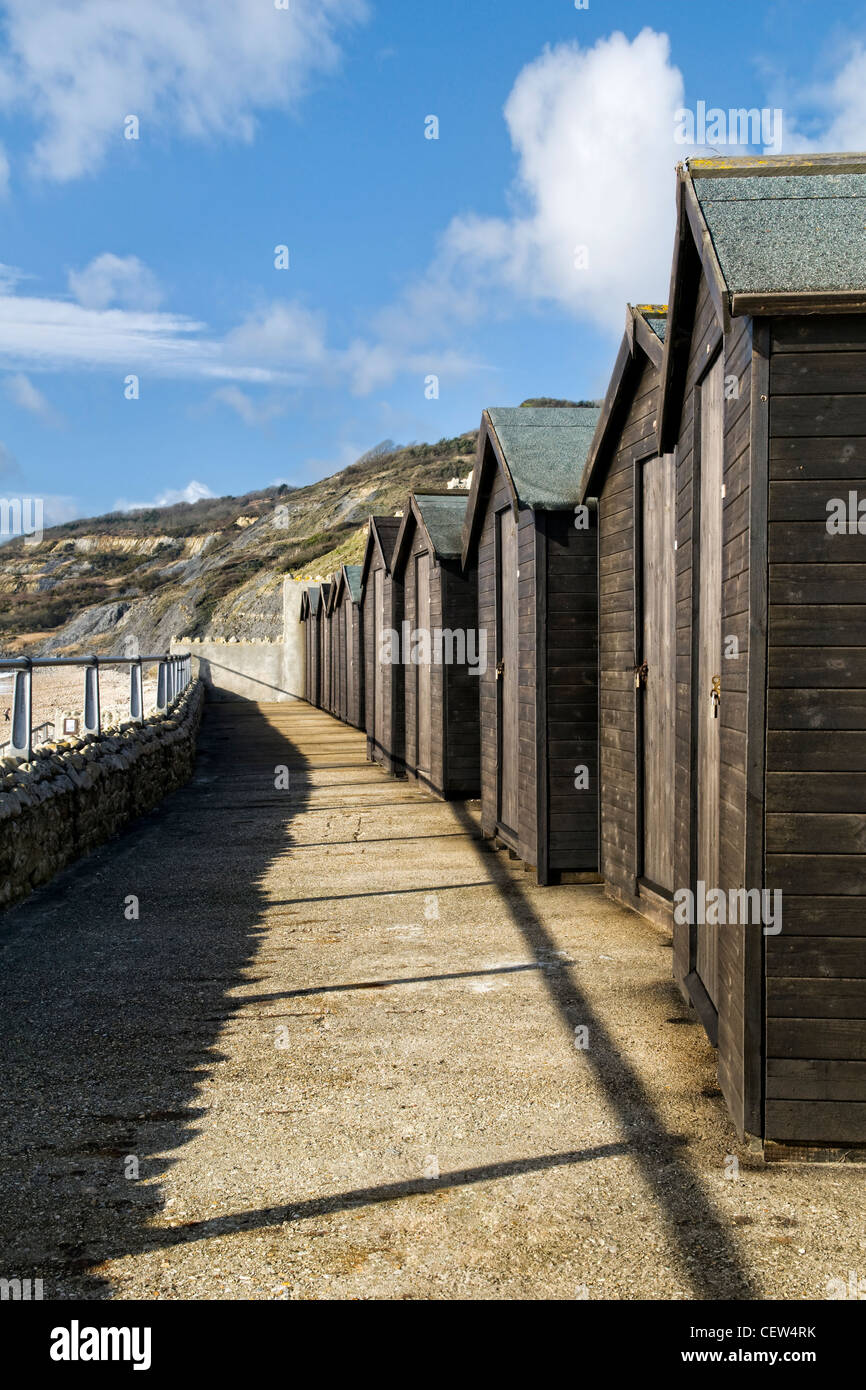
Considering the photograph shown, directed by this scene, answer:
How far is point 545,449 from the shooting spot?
10.1m

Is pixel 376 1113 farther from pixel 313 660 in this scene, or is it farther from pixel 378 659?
pixel 313 660

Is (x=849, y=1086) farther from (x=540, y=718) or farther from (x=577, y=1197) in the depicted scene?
(x=540, y=718)

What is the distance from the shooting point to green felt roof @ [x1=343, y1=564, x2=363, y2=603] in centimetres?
2586

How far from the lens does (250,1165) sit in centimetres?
421

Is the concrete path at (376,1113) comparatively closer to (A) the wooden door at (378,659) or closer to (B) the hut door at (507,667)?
(B) the hut door at (507,667)

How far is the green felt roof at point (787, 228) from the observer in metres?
4.09

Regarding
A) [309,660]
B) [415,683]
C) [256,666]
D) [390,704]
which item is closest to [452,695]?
[415,683]

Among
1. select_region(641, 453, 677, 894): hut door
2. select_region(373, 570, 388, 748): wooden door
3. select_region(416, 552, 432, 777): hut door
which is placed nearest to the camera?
select_region(641, 453, 677, 894): hut door

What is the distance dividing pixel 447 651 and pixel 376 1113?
9936mm

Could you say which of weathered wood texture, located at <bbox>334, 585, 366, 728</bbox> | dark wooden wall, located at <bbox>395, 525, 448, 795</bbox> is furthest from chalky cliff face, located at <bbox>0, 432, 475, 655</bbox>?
dark wooden wall, located at <bbox>395, 525, 448, 795</bbox>

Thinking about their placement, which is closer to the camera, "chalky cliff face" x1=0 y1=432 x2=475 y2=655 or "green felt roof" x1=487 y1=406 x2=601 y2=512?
"green felt roof" x1=487 y1=406 x2=601 y2=512

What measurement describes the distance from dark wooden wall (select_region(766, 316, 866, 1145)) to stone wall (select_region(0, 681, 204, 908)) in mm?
5660

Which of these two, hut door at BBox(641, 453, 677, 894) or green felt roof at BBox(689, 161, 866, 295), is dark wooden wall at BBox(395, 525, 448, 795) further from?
green felt roof at BBox(689, 161, 866, 295)

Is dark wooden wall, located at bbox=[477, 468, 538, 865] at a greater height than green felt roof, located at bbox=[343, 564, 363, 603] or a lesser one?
lesser
